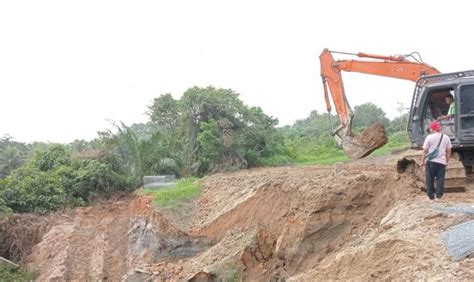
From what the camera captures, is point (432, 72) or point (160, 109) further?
point (160, 109)

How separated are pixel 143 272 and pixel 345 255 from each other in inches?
265

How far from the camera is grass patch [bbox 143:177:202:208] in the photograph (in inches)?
659

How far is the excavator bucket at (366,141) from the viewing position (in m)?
13.3

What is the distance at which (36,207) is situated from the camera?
2023cm

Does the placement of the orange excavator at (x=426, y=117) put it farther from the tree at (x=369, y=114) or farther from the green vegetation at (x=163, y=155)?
the tree at (x=369, y=114)

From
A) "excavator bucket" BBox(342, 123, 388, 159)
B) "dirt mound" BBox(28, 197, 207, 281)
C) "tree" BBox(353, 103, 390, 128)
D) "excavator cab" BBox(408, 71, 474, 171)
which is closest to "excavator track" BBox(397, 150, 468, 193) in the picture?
"excavator cab" BBox(408, 71, 474, 171)

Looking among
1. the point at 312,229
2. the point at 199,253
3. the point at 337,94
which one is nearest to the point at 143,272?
the point at 199,253

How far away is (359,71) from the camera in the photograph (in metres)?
14.4

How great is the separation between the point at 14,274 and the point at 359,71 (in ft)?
34.5

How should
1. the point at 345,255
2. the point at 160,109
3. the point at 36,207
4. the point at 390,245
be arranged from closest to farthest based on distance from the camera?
the point at 390,245 → the point at 345,255 → the point at 36,207 → the point at 160,109

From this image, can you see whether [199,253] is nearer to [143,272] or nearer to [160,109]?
[143,272]

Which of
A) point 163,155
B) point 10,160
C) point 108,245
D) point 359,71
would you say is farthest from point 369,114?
point 108,245

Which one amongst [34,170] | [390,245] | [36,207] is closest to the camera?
[390,245]

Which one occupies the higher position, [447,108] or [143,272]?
[447,108]
